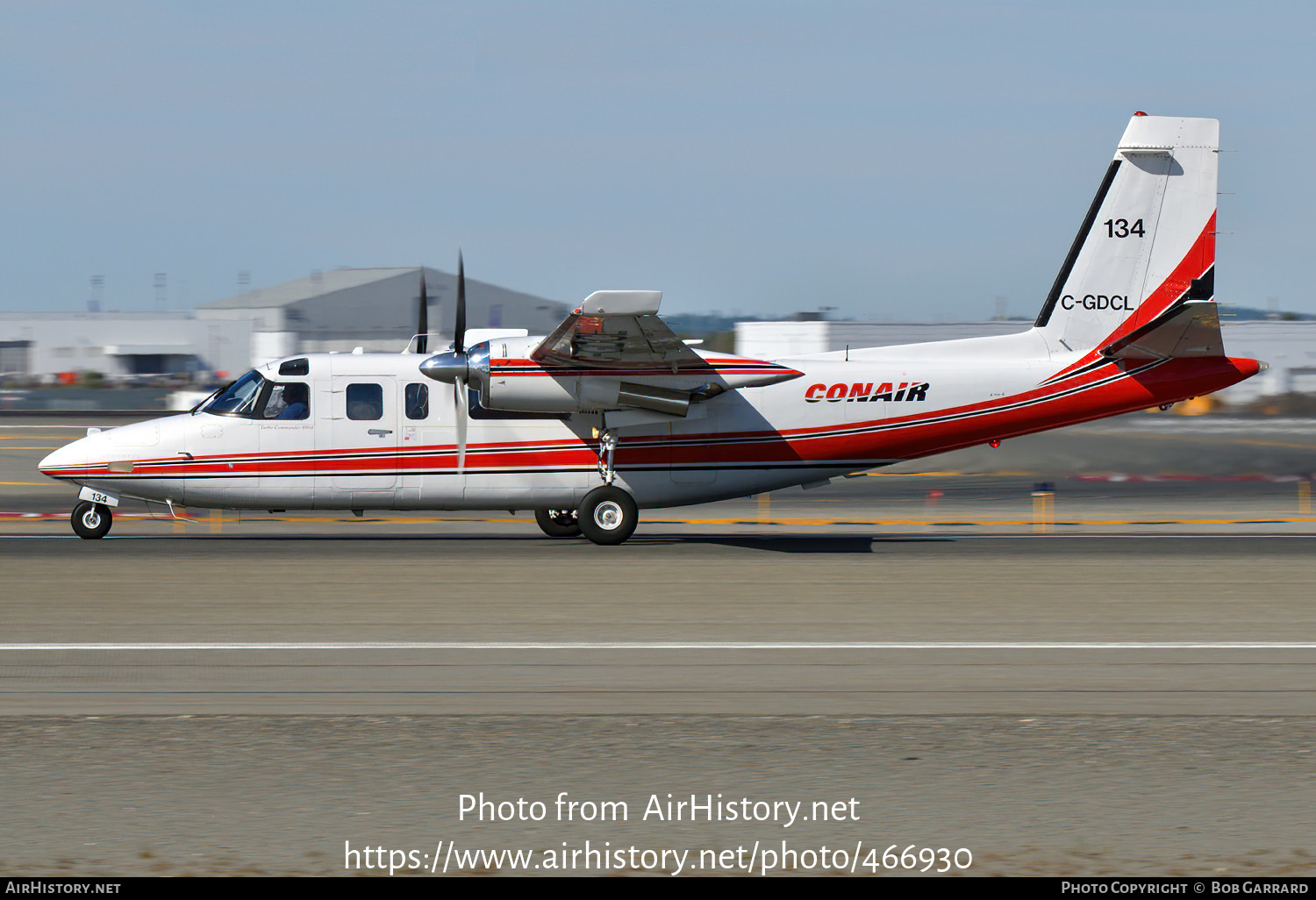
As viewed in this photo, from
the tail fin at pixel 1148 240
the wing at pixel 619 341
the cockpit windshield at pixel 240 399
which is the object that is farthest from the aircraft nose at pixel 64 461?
the tail fin at pixel 1148 240

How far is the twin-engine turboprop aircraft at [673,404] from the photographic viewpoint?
19078 millimetres

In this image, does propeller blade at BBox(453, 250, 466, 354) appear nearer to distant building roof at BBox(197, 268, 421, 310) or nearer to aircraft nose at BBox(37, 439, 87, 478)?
aircraft nose at BBox(37, 439, 87, 478)

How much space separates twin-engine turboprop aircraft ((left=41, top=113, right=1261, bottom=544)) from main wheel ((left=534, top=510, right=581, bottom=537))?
0.27 feet

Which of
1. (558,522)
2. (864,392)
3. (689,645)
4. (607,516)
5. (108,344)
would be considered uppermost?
(864,392)

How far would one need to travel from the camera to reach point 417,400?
1941 centimetres

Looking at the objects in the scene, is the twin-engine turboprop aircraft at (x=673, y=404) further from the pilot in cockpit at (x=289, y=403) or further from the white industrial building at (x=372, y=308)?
the white industrial building at (x=372, y=308)

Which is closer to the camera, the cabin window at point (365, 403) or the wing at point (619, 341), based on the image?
the wing at point (619, 341)

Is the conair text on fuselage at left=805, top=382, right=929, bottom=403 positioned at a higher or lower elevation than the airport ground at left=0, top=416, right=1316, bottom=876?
higher

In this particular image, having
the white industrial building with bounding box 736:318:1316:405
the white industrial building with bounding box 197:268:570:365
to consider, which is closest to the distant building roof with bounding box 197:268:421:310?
the white industrial building with bounding box 197:268:570:365

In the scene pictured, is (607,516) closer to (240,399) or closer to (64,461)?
(240,399)

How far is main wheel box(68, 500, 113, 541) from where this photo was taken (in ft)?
63.8

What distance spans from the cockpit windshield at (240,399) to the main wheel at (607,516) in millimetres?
4916

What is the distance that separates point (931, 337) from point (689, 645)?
202ft

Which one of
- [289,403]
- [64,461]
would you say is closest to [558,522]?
[289,403]
